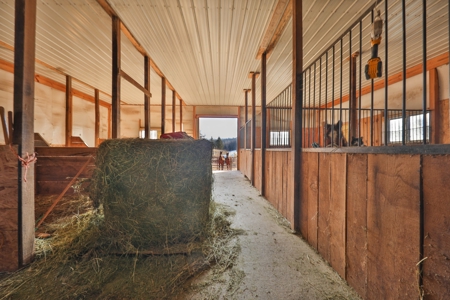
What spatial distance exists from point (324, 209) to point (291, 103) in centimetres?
195

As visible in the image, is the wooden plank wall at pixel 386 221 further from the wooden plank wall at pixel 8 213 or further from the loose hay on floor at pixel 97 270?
the wooden plank wall at pixel 8 213

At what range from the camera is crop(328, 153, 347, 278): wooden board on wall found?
141 centimetres

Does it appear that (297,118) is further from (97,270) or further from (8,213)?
(8,213)

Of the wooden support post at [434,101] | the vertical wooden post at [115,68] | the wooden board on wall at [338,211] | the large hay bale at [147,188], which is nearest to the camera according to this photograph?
the wooden board on wall at [338,211]

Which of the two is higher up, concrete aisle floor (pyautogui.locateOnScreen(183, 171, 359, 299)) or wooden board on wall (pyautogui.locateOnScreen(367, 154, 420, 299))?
wooden board on wall (pyautogui.locateOnScreen(367, 154, 420, 299))

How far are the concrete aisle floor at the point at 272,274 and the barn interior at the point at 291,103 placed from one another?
13 cm

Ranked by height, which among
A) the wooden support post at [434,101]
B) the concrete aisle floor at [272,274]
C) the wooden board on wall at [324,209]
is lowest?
the concrete aisle floor at [272,274]

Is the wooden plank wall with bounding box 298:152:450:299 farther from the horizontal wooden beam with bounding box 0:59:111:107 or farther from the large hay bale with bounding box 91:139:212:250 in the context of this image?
the horizontal wooden beam with bounding box 0:59:111:107

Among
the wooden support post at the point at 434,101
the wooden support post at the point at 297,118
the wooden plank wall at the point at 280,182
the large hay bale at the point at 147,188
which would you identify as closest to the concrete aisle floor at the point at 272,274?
the wooden support post at the point at 297,118

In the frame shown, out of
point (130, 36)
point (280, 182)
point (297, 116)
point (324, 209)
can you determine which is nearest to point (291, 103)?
point (297, 116)

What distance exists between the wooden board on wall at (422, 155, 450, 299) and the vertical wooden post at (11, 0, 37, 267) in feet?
8.61

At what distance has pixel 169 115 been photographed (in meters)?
9.64

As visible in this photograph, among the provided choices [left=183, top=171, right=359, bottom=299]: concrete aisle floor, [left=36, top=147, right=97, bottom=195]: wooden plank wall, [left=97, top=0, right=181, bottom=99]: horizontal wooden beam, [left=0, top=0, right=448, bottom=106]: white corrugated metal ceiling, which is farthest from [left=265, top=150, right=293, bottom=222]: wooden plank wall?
[left=97, top=0, right=181, bottom=99]: horizontal wooden beam

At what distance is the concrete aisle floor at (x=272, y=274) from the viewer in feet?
4.16
